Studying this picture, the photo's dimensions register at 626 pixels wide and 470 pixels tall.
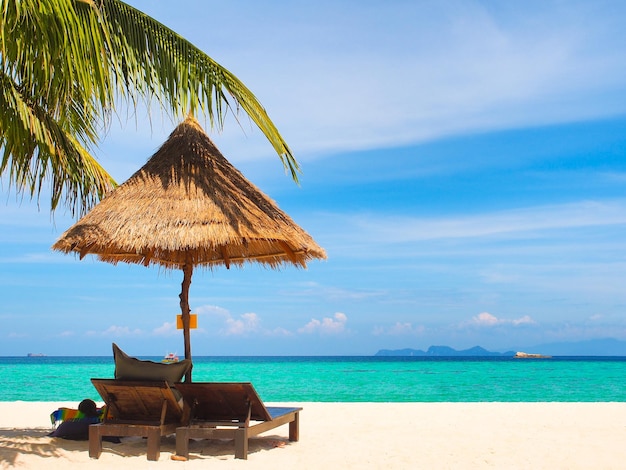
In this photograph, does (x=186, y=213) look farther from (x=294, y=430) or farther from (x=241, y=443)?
(x=294, y=430)

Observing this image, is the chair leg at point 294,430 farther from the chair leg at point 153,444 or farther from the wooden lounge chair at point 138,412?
the chair leg at point 153,444

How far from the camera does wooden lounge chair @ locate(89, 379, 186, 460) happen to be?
4.75 meters

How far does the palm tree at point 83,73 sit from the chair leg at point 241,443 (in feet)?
6.35

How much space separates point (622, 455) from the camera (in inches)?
205

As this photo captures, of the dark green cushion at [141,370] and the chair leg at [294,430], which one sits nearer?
the dark green cushion at [141,370]

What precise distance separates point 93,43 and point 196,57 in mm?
943

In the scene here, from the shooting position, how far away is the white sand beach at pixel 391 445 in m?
4.75

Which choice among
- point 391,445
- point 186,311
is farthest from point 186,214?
point 391,445

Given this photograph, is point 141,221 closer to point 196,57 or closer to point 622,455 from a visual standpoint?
point 196,57

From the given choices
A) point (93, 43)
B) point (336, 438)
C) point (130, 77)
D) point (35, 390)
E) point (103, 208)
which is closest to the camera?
point (93, 43)

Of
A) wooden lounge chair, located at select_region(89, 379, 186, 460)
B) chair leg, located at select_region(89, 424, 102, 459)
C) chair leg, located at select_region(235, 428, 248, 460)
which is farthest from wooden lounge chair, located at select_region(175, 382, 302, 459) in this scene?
chair leg, located at select_region(89, 424, 102, 459)

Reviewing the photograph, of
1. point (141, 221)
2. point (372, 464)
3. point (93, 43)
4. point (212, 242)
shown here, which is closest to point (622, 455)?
point (372, 464)

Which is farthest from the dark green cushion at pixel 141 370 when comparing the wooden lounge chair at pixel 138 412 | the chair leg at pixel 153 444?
the chair leg at pixel 153 444

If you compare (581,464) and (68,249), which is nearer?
(581,464)
